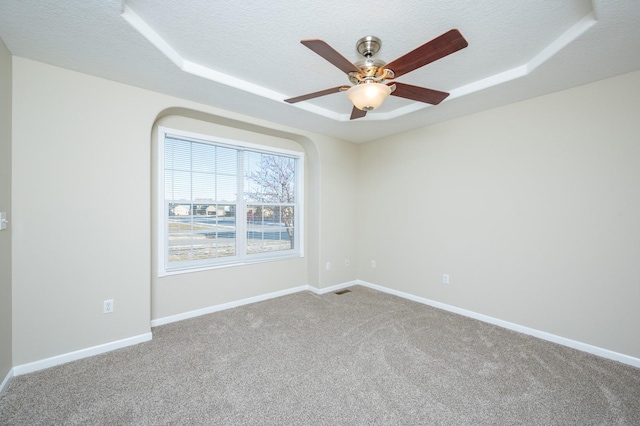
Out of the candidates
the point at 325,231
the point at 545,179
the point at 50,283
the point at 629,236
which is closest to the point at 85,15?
the point at 50,283

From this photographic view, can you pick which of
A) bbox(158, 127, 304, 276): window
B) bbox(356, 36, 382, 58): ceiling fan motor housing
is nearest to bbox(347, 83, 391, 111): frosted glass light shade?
bbox(356, 36, 382, 58): ceiling fan motor housing

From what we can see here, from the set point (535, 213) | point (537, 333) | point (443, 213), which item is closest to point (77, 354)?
point (443, 213)

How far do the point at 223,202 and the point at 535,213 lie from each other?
352cm

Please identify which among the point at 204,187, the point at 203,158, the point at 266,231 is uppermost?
the point at 203,158

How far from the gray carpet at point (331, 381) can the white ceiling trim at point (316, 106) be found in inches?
95.4

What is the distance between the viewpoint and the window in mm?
3182

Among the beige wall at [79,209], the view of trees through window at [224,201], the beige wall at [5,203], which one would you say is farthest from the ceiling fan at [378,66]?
the beige wall at [5,203]

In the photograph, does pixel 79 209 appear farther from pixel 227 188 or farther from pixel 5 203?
pixel 227 188

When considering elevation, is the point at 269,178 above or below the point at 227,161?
below

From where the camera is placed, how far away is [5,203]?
2.01 m

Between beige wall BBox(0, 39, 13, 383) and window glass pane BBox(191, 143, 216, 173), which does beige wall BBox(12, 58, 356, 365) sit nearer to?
beige wall BBox(0, 39, 13, 383)

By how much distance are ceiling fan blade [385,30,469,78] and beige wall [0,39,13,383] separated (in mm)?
2662

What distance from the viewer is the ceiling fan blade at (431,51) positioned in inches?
53.6

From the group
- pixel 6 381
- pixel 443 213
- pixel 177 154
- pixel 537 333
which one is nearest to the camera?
pixel 6 381
